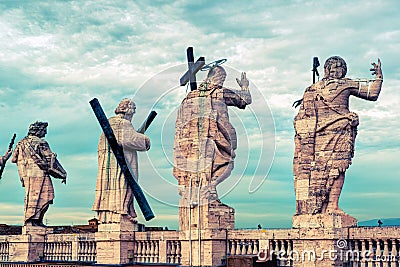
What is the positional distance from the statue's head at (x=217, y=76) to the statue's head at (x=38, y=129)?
982 cm

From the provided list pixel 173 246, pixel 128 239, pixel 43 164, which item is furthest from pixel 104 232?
pixel 43 164

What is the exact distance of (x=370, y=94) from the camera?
62.2 ft

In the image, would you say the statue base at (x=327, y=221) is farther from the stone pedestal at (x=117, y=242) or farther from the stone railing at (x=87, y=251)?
the stone railing at (x=87, y=251)

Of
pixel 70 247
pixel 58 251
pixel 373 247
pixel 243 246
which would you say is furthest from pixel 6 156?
pixel 373 247

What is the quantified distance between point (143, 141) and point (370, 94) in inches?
383

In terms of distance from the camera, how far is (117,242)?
80.6 feet

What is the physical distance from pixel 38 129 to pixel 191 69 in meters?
9.29

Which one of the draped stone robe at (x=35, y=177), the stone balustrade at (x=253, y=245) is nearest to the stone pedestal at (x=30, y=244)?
the stone balustrade at (x=253, y=245)

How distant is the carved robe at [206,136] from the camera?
2219cm

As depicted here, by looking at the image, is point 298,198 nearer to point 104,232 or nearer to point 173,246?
point 173,246

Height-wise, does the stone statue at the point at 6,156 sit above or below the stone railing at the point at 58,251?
above

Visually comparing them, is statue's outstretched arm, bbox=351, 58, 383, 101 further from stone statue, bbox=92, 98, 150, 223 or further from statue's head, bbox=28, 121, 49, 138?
statue's head, bbox=28, 121, 49, 138

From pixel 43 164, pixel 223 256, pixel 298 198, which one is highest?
pixel 43 164

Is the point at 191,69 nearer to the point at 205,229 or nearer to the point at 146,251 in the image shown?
the point at 205,229
